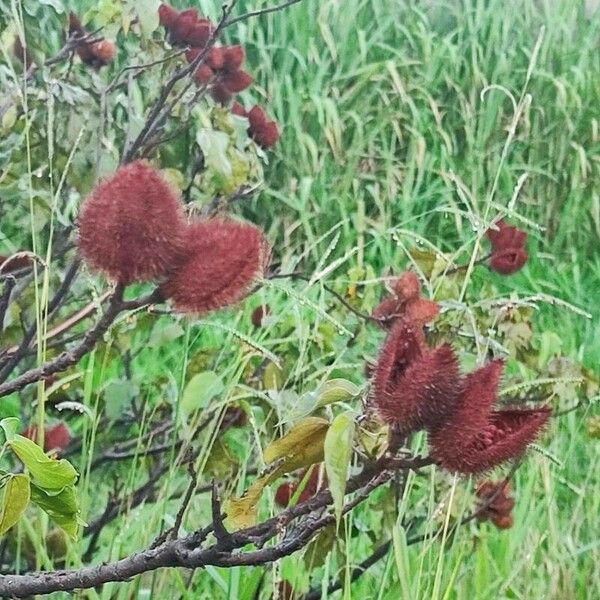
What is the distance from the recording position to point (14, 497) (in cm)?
52

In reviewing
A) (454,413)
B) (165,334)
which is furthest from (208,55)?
(454,413)

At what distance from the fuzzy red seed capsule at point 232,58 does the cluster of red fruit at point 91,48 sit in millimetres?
138

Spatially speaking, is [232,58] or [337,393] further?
[232,58]

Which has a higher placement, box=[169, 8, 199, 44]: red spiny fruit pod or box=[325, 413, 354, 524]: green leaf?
box=[325, 413, 354, 524]: green leaf

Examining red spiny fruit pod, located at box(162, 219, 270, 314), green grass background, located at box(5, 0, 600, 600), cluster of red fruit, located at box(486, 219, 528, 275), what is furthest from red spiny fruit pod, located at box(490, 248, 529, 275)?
green grass background, located at box(5, 0, 600, 600)

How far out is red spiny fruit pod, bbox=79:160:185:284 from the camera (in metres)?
0.60

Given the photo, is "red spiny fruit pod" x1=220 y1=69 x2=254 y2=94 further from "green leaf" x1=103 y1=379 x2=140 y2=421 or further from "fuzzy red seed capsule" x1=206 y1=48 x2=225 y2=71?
"green leaf" x1=103 y1=379 x2=140 y2=421

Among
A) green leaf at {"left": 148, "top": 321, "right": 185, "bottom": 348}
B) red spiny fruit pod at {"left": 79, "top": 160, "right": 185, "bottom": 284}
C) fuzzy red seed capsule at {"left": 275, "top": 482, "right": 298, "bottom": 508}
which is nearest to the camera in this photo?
red spiny fruit pod at {"left": 79, "top": 160, "right": 185, "bottom": 284}

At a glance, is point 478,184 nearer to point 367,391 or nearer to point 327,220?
point 327,220

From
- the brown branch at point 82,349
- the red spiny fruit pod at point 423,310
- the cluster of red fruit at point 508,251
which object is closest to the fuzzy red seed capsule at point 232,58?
the cluster of red fruit at point 508,251

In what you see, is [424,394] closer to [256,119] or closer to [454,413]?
[454,413]

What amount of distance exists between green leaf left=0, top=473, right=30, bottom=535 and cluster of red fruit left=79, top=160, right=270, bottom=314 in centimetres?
14

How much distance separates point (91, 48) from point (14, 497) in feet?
3.09

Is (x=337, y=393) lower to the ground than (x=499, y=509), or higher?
higher
